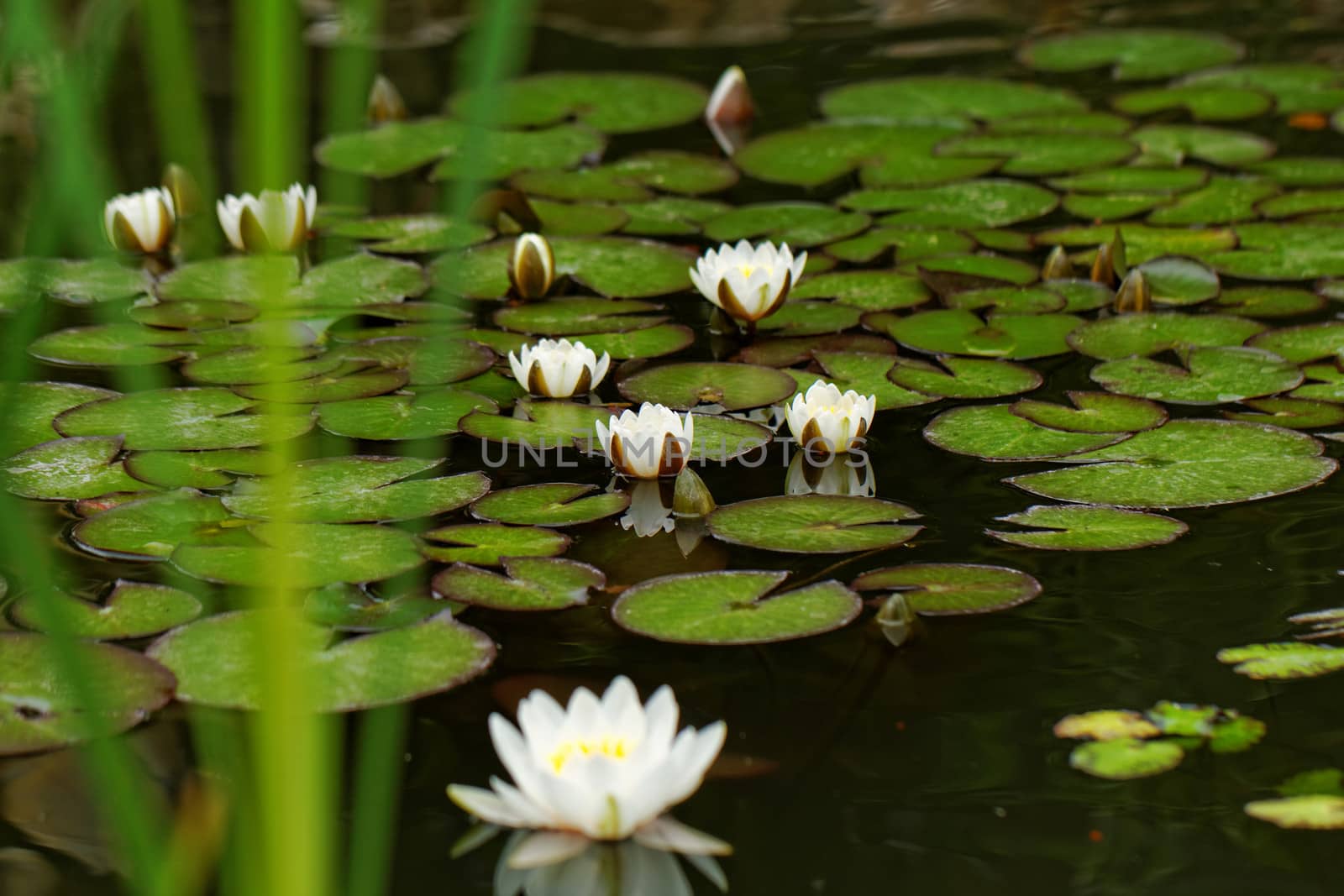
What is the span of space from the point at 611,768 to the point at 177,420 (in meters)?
1.29

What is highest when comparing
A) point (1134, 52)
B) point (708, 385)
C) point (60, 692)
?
point (1134, 52)

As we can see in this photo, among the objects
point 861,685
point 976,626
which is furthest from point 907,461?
point 861,685

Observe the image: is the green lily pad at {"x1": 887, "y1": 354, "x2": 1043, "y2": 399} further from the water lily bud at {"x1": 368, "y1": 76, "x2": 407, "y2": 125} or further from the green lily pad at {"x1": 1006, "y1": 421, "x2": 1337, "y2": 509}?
the water lily bud at {"x1": 368, "y1": 76, "x2": 407, "y2": 125}

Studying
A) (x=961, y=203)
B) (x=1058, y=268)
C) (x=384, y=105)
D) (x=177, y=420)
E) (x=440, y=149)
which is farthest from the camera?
(x=384, y=105)

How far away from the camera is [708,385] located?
8.09 ft

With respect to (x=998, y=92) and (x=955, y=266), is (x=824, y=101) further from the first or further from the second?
(x=955, y=266)

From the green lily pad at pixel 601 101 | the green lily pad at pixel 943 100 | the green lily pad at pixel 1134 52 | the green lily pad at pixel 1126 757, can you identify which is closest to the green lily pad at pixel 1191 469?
the green lily pad at pixel 1126 757

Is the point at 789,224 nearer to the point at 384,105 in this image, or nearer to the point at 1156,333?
the point at 1156,333

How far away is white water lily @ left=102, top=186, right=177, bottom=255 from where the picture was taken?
9.92ft

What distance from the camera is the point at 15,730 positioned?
5.12 ft

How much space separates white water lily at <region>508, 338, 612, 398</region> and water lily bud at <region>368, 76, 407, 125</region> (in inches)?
69.1

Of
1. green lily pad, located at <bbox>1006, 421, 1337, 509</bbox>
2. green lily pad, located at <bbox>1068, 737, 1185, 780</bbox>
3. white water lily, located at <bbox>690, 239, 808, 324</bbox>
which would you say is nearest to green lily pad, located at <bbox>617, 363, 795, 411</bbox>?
white water lily, located at <bbox>690, 239, 808, 324</bbox>

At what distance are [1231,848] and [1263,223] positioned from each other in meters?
2.06

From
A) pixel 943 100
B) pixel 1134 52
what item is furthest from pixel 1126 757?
pixel 1134 52
